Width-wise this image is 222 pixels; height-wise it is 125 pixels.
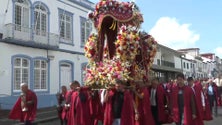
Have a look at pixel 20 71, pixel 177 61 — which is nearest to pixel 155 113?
Result: pixel 20 71

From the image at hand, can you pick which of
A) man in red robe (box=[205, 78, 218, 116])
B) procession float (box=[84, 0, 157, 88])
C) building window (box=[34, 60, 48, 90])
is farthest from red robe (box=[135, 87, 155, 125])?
building window (box=[34, 60, 48, 90])

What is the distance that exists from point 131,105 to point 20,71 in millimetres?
13868

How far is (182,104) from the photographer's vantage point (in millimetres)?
8977

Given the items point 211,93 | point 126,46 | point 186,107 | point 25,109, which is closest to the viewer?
point 186,107

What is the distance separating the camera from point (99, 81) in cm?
894

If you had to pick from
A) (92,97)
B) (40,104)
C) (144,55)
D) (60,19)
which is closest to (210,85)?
(144,55)

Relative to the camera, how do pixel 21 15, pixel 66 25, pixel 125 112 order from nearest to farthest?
1. pixel 125 112
2. pixel 21 15
3. pixel 66 25

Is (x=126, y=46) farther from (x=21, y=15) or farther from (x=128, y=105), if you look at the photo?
(x=21, y=15)

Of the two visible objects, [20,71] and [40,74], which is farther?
[40,74]

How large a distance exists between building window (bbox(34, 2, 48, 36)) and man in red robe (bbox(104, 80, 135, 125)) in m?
14.4

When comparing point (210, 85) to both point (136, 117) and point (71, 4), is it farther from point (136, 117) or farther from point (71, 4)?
point (71, 4)

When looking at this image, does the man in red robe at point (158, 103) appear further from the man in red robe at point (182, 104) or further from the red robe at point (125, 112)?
the red robe at point (125, 112)

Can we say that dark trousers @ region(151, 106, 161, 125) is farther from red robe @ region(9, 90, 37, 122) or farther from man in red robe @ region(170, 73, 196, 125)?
red robe @ region(9, 90, 37, 122)

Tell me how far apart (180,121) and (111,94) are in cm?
224
